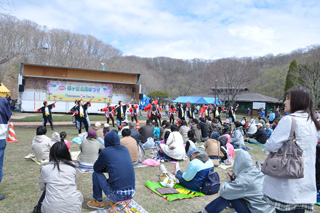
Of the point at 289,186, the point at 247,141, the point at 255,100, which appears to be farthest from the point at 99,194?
the point at 255,100

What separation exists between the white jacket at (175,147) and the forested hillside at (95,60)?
2125cm

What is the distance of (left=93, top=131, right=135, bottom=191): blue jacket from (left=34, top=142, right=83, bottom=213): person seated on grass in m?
0.54

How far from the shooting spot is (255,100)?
1524 inches

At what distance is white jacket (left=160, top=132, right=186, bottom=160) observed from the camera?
6992 millimetres

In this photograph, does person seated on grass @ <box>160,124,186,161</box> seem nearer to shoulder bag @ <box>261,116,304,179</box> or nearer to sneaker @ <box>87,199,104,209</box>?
sneaker @ <box>87,199,104,209</box>

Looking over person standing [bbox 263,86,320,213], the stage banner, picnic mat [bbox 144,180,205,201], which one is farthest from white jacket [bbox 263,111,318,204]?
the stage banner

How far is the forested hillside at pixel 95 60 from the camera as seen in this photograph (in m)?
32.4

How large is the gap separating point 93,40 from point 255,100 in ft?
119

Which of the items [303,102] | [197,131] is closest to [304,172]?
[303,102]

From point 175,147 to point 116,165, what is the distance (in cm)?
364

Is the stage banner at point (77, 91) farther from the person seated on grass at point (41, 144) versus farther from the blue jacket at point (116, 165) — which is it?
A: the blue jacket at point (116, 165)

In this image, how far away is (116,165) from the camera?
356 cm

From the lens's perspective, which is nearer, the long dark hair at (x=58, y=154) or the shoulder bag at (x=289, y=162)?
the shoulder bag at (x=289, y=162)

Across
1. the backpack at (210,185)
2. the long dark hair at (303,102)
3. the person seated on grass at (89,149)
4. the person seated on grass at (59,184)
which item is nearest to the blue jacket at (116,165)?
the person seated on grass at (59,184)
